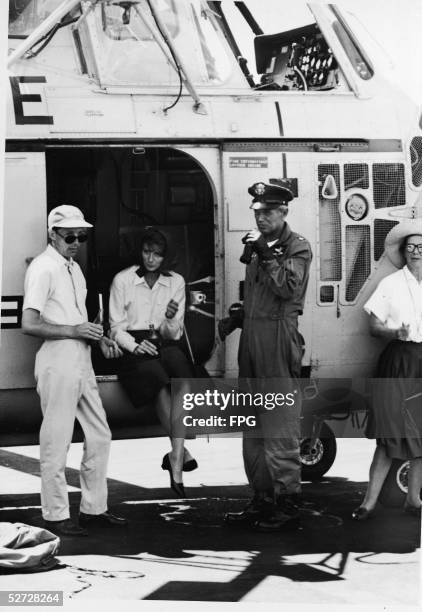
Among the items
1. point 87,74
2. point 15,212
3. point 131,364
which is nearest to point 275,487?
point 131,364

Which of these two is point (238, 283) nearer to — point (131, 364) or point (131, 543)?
point (131, 364)

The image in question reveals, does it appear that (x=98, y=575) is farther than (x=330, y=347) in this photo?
No

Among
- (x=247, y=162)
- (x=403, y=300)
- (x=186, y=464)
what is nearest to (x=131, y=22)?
(x=247, y=162)

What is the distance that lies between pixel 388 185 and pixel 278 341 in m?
1.00

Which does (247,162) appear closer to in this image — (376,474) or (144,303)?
(144,303)

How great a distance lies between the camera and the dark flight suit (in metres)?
5.45

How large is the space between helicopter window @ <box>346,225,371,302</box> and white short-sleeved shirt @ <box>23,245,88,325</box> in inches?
51.8

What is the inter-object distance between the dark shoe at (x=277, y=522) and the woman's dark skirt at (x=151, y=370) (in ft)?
2.43

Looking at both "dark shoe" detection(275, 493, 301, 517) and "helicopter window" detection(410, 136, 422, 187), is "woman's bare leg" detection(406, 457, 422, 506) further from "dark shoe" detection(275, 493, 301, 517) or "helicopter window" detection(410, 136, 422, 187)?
"helicopter window" detection(410, 136, 422, 187)

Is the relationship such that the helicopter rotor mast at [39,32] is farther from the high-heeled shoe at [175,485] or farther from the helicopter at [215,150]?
the high-heeled shoe at [175,485]

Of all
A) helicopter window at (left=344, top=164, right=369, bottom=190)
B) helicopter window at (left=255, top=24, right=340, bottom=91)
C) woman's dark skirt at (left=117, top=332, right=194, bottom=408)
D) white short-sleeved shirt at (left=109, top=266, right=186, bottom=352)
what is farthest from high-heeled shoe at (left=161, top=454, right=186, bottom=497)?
helicopter window at (left=255, top=24, right=340, bottom=91)

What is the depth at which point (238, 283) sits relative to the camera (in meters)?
5.70

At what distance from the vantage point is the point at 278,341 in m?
5.52

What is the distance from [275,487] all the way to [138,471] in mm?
693
